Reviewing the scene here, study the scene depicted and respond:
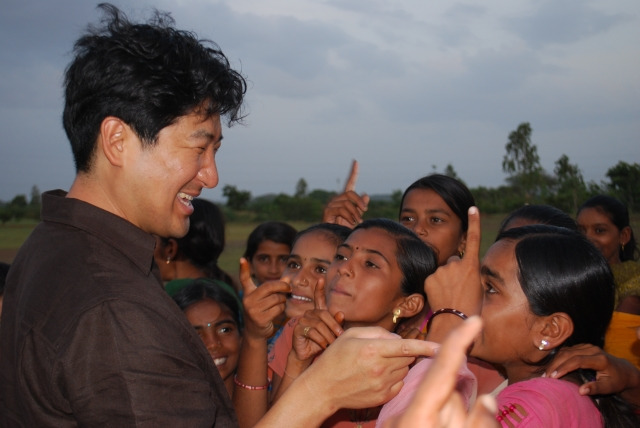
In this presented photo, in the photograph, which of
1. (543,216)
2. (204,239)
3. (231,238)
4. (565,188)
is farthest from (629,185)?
(231,238)

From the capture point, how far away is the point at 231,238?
28422 millimetres

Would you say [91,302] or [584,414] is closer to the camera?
[91,302]

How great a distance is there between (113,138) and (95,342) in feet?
2.06

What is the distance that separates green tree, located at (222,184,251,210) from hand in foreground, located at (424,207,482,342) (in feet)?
118

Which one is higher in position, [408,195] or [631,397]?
[408,195]

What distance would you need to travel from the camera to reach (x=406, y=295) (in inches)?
114

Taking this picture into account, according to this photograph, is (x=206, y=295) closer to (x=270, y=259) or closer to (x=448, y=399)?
(x=270, y=259)

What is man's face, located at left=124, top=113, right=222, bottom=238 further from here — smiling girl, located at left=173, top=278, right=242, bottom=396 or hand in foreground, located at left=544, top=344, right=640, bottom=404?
smiling girl, located at left=173, top=278, right=242, bottom=396

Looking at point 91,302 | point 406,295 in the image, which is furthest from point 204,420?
point 406,295

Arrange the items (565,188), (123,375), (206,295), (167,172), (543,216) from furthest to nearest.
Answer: (565,188)
(206,295)
(543,216)
(167,172)
(123,375)

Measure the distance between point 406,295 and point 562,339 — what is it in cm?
90

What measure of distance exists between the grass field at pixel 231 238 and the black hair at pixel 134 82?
728 centimetres

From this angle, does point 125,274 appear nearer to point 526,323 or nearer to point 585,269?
point 526,323

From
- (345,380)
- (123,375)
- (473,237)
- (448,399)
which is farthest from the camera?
(473,237)
